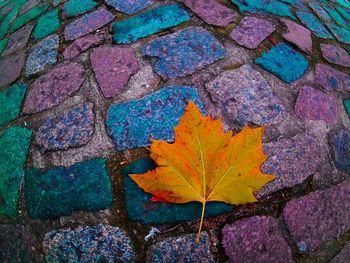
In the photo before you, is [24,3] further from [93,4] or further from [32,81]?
[32,81]

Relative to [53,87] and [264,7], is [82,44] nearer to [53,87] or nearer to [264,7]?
[53,87]

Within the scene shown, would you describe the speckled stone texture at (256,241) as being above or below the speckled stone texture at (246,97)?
below

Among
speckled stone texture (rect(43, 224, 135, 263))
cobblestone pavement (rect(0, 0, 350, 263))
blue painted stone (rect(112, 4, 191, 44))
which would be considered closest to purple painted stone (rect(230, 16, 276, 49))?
cobblestone pavement (rect(0, 0, 350, 263))

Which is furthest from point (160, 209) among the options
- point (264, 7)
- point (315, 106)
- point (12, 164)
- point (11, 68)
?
point (264, 7)

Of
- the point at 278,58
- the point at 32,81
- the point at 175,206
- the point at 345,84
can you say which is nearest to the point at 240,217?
the point at 175,206

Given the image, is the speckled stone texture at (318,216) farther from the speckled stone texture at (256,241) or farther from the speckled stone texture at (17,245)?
the speckled stone texture at (17,245)

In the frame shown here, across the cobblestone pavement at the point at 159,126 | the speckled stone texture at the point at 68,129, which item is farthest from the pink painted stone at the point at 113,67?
the speckled stone texture at the point at 68,129

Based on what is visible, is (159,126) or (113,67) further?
(113,67)
